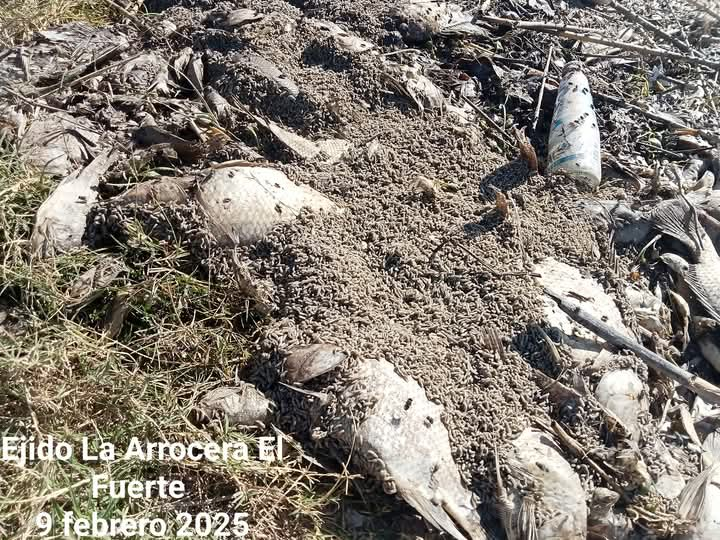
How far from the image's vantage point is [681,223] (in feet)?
10.1

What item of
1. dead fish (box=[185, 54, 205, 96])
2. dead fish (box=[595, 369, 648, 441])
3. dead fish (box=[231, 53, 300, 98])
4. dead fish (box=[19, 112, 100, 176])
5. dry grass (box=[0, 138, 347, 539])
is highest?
dead fish (box=[231, 53, 300, 98])

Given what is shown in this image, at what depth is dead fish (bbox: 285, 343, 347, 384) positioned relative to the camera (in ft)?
7.41

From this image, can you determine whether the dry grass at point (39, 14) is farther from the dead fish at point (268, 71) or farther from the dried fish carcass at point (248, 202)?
the dried fish carcass at point (248, 202)

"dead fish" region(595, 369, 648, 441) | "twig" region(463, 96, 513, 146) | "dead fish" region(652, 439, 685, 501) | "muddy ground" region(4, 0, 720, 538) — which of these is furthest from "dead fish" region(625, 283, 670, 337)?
"twig" region(463, 96, 513, 146)

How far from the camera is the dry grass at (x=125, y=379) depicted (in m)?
2.08

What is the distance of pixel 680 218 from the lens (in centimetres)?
307

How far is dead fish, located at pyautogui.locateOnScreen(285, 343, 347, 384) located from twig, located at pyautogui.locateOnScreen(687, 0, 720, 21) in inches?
148

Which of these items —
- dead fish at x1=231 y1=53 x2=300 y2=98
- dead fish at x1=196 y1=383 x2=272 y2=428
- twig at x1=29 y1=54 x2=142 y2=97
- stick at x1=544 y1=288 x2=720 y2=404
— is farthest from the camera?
Answer: dead fish at x1=231 y1=53 x2=300 y2=98

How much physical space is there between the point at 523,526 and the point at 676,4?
4298 millimetres

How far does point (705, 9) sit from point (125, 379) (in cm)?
447

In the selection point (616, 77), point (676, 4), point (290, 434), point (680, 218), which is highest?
point (676, 4)

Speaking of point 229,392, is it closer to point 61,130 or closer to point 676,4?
point 61,130

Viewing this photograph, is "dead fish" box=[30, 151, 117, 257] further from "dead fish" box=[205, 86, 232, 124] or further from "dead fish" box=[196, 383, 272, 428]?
"dead fish" box=[196, 383, 272, 428]

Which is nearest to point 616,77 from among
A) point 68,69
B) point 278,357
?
point 278,357
